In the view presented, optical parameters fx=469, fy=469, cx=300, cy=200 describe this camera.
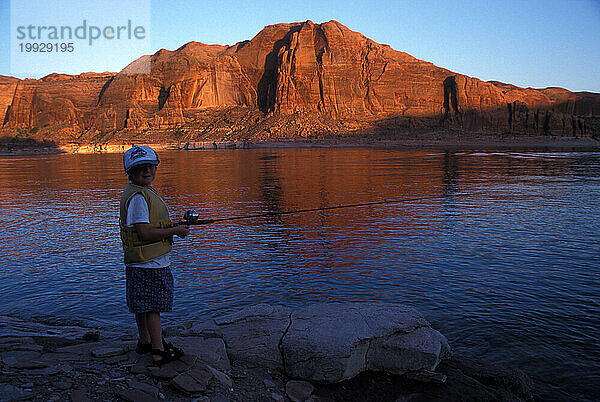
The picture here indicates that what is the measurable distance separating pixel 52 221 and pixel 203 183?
40.1 ft

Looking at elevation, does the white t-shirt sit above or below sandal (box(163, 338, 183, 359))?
above

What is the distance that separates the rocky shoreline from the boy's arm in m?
1.15

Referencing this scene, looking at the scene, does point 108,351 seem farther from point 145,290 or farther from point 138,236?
point 138,236

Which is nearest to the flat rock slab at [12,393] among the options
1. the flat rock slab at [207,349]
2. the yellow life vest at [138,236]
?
the yellow life vest at [138,236]

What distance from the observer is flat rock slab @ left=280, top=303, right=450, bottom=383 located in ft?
15.1

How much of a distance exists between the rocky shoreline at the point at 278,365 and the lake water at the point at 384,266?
49.6 inches

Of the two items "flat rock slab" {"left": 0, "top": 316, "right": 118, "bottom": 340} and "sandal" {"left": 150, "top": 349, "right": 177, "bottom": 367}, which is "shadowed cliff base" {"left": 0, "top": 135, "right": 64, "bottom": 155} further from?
"sandal" {"left": 150, "top": 349, "right": 177, "bottom": 367}

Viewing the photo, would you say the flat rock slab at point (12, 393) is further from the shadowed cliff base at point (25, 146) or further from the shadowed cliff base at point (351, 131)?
the shadowed cliff base at point (25, 146)

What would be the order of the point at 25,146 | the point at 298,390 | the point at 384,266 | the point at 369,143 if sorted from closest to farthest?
the point at 298,390
the point at 384,266
the point at 369,143
the point at 25,146

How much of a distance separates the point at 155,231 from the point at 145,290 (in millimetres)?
585

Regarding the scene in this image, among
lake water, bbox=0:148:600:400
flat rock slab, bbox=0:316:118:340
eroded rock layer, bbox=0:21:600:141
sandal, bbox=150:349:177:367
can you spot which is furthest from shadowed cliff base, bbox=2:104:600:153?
sandal, bbox=150:349:177:367

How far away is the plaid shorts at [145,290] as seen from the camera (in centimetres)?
430

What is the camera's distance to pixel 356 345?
4664 mm

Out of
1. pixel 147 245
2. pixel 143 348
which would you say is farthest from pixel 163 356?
pixel 147 245
